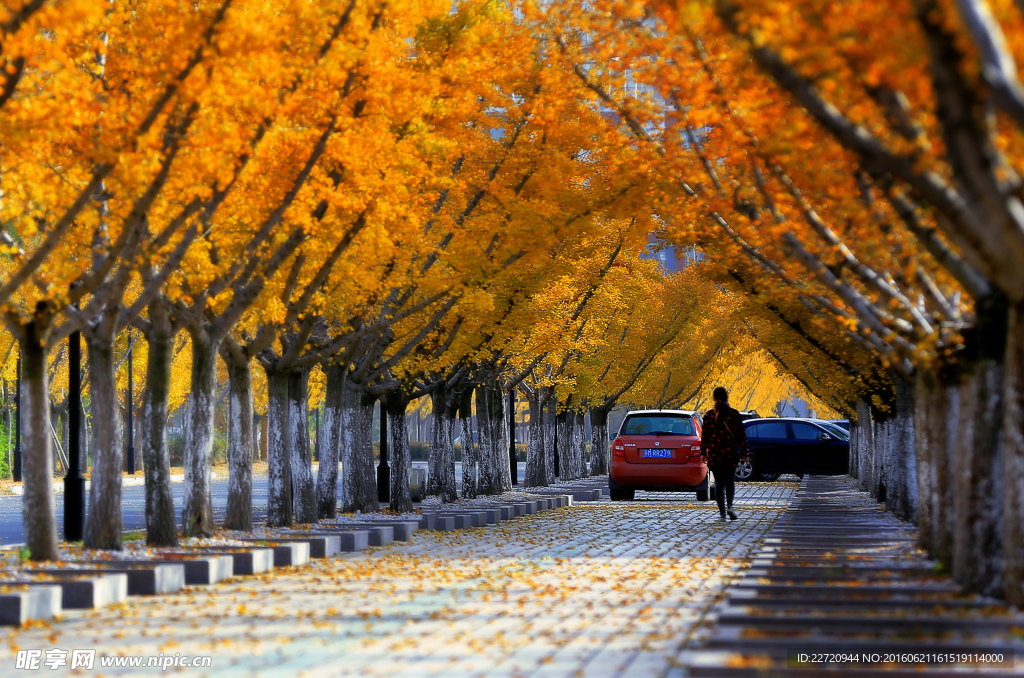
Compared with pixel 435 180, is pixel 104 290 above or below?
below

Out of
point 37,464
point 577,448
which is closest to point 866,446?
point 577,448

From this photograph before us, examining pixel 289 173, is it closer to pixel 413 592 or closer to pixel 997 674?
pixel 413 592

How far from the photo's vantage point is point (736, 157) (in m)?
12.8

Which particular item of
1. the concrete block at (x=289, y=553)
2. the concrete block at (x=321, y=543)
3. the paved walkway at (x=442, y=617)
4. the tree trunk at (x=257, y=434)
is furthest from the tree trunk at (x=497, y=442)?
the tree trunk at (x=257, y=434)

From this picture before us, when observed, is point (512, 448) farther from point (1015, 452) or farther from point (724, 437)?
Answer: point (1015, 452)

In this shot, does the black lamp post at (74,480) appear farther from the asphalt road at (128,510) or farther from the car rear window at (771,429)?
the car rear window at (771,429)

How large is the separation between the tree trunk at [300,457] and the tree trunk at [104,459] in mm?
5462

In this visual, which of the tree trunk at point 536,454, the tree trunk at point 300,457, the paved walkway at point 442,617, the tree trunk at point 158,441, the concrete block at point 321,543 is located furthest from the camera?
the tree trunk at point 536,454

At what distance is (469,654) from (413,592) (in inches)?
134

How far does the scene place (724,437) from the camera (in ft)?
66.4

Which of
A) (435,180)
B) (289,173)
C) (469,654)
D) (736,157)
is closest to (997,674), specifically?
(469,654)

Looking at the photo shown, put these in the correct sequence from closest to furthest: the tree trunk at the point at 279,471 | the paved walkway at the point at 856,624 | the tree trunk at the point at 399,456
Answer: the paved walkway at the point at 856,624 < the tree trunk at the point at 279,471 < the tree trunk at the point at 399,456

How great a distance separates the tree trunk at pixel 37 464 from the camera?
1170cm

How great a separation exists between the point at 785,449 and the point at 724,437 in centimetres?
2174
